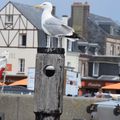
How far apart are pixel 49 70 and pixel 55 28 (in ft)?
6.04

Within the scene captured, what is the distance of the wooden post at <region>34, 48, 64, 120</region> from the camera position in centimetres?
816

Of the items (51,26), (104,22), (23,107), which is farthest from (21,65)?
(51,26)

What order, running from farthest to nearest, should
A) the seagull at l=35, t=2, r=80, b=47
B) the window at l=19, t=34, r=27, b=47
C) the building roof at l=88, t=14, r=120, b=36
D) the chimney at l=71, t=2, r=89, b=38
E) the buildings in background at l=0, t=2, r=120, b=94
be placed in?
1. the building roof at l=88, t=14, r=120, b=36
2. the chimney at l=71, t=2, r=89, b=38
3. the window at l=19, t=34, r=27, b=47
4. the buildings in background at l=0, t=2, r=120, b=94
5. the seagull at l=35, t=2, r=80, b=47

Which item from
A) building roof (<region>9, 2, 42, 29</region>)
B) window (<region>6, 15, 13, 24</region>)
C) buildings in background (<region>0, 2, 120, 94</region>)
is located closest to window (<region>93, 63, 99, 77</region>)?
buildings in background (<region>0, 2, 120, 94</region>)

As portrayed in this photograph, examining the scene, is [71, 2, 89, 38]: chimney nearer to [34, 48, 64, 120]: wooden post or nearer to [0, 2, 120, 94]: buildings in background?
[0, 2, 120, 94]: buildings in background

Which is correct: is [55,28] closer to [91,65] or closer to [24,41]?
[24,41]

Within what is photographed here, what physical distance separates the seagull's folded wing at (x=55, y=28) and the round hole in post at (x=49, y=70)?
1508 mm

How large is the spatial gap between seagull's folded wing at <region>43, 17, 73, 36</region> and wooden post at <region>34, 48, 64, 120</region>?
1.39m

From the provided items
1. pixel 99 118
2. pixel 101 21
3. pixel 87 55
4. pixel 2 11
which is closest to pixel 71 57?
pixel 87 55

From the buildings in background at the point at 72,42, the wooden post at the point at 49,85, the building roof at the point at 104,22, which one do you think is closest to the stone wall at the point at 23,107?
the wooden post at the point at 49,85

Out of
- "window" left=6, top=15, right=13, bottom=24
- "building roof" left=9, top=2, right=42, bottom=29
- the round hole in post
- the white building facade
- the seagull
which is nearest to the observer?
the round hole in post

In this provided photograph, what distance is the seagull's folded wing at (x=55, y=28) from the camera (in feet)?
32.1

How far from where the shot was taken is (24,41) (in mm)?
68438

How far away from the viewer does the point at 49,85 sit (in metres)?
8.17
